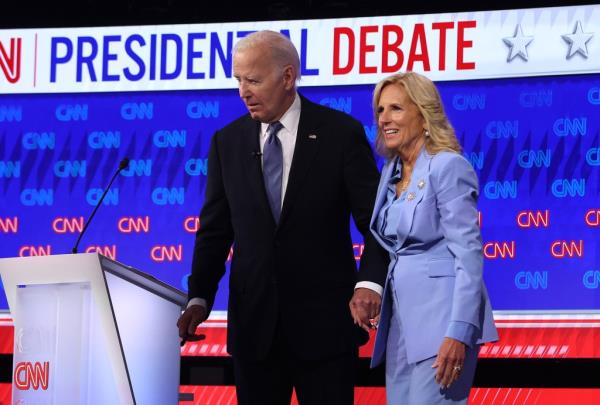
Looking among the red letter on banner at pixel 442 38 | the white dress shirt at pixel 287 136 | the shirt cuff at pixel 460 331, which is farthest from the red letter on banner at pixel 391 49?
the shirt cuff at pixel 460 331

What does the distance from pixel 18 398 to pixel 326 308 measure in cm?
102

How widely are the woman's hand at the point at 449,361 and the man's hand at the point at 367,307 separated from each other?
26 centimetres

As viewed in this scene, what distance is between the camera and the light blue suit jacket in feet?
7.48

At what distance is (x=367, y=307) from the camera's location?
8.12ft

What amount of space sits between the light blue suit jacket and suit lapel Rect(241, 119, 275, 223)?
0.42m

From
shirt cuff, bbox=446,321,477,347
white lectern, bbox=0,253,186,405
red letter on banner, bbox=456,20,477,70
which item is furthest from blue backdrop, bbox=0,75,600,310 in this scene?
shirt cuff, bbox=446,321,477,347

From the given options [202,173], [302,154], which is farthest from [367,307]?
[202,173]

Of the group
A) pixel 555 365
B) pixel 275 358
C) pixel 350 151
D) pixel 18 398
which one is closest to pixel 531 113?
pixel 555 365

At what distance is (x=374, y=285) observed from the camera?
2.49m

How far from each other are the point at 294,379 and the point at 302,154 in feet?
1.89

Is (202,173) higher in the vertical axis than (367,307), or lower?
higher

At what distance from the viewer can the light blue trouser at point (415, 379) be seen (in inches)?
88.9

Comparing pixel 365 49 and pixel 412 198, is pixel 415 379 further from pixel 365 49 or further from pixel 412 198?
pixel 365 49

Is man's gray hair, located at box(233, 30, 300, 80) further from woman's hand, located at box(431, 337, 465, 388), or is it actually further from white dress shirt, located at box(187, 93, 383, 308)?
woman's hand, located at box(431, 337, 465, 388)
